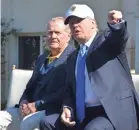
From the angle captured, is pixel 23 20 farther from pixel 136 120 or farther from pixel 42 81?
pixel 136 120

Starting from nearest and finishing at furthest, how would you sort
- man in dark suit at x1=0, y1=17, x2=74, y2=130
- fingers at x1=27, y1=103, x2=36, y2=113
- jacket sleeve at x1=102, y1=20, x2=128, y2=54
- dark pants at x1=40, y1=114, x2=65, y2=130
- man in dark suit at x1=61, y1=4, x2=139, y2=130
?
jacket sleeve at x1=102, y1=20, x2=128, y2=54 → man in dark suit at x1=61, y1=4, x2=139, y2=130 → dark pants at x1=40, y1=114, x2=65, y2=130 → man in dark suit at x1=0, y1=17, x2=74, y2=130 → fingers at x1=27, y1=103, x2=36, y2=113

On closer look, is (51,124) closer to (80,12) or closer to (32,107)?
(32,107)

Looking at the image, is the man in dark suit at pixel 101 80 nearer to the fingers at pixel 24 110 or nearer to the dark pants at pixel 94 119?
the dark pants at pixel 94 119

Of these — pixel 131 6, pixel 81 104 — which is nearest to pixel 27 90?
pixel 81 104

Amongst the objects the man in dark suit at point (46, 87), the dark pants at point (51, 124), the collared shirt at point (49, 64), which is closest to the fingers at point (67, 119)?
the dark pants at point (51, 124)

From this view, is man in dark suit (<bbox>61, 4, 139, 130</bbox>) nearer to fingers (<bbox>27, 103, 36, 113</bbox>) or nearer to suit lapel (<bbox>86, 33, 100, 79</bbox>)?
suit lapel (<bbox>86, 33, 100, 79</bbox>)

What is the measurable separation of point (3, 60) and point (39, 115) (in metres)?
5.33

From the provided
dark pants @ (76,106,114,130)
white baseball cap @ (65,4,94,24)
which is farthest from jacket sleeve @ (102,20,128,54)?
dark pants @ (76,106,114,130)

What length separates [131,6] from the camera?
7.62m

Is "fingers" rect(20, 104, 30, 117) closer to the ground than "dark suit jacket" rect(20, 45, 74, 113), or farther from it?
closer to the ground

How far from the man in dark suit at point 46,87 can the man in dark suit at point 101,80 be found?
41 centimetres

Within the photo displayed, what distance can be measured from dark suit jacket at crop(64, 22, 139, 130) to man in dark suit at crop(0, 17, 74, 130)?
59 centimetres

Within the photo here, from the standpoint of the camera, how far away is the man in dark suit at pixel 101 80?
3.14m

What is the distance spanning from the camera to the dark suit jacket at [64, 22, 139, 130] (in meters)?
3.15
